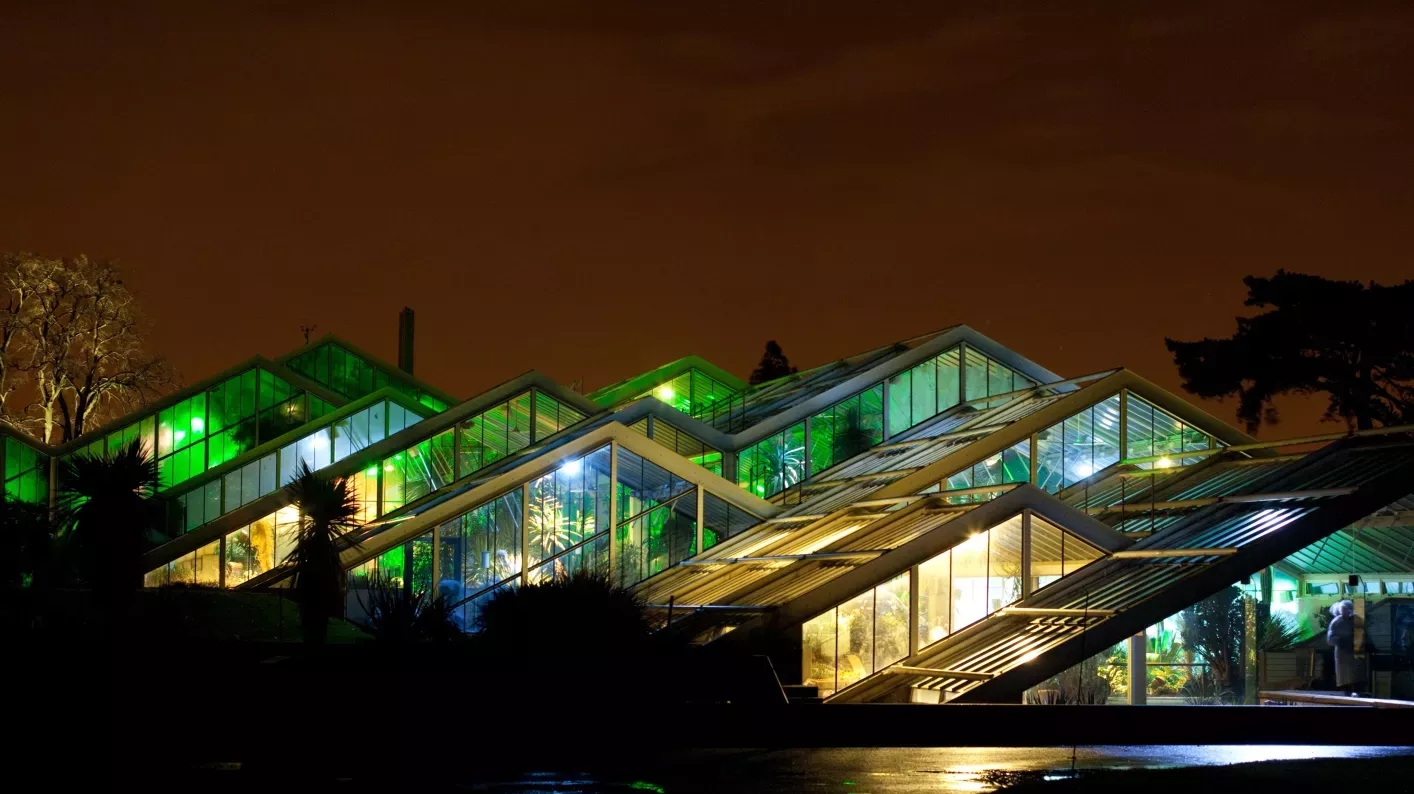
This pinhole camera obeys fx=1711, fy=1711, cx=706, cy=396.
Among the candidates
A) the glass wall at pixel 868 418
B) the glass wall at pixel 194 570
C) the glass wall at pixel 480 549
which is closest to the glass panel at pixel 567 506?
the glass wall at pixel 480 549

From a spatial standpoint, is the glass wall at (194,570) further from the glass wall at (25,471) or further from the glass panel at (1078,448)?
the glass panel at (1078,448)

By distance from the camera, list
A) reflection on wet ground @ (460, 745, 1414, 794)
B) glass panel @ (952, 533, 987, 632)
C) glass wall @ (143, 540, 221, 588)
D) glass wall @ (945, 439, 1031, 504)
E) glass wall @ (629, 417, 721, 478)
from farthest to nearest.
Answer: glass wall @ (629, 417, 721, 478)
glass wall @ (143, 540, 221, 588)
glass wall @ (945, 439, 1031, 504)
glass panel @ (952, 533, 987, 632)
reflection on wet ground @ (460, 745, 1414, 794)

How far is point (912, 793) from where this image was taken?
13398 millimetres

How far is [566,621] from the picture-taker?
66.6 feet

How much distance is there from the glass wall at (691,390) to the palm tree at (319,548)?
24040 millimetres

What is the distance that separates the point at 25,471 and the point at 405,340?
16126 mm

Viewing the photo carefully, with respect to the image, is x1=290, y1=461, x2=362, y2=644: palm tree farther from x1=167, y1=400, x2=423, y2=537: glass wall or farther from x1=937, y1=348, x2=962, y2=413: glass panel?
x1=937, y1=348, x2=962, y2=413: glass panel

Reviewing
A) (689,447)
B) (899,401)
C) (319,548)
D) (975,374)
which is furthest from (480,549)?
(975,374)

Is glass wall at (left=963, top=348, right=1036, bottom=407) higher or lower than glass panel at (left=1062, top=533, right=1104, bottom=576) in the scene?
higher

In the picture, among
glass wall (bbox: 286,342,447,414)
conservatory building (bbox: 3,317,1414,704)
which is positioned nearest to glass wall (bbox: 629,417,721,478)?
conservatory building (bbox: 3,317,1414,704)

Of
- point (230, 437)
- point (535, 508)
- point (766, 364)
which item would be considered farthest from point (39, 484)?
point (766, 364)

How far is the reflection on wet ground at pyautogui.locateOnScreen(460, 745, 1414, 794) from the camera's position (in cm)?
1378

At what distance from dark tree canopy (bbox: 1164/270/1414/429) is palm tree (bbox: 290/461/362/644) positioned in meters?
37.0

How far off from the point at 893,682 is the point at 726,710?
30.1 ft
